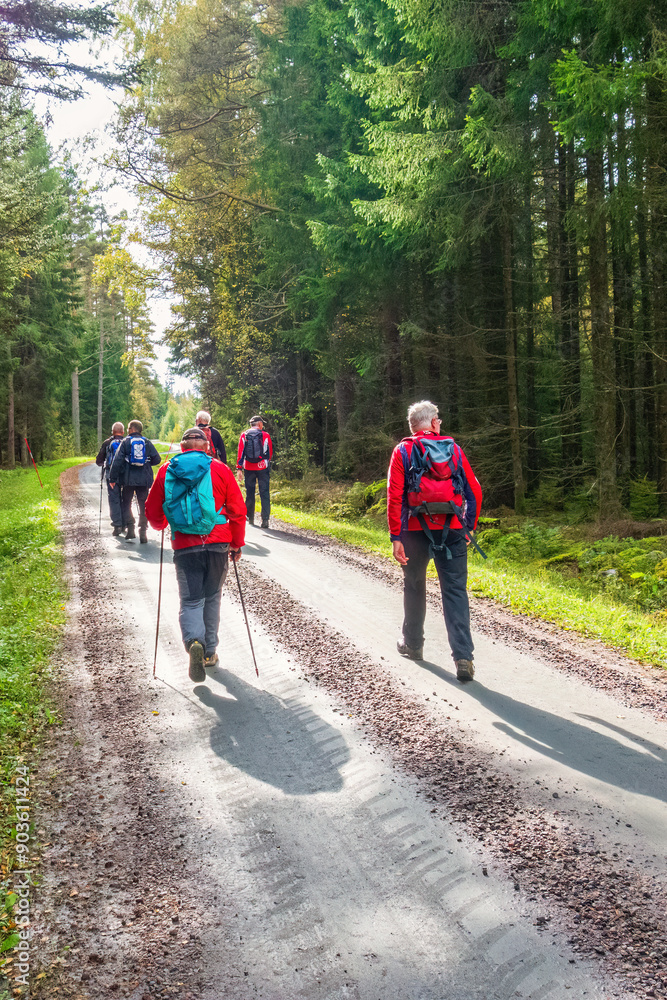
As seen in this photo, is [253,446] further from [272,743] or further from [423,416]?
[272,743]

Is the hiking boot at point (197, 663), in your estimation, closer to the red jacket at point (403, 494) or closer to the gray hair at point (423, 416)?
the red jacket at point (403, 494)

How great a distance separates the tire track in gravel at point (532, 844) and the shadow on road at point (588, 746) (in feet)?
1.50

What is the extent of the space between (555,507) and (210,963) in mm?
16876

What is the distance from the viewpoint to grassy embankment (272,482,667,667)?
724 cm

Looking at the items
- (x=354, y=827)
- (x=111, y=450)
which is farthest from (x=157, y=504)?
(x=111, y=450)

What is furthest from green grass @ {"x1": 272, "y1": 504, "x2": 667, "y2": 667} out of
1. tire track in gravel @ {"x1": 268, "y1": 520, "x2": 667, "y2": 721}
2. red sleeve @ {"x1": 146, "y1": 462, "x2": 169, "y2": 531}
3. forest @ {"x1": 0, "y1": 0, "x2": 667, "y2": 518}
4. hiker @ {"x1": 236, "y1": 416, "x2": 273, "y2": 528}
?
red sleeve @ {"x1": 146, "y1": 462, "x2": 169, "y2": 531}

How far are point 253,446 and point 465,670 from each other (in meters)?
9.69

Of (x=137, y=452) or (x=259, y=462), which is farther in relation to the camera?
(x=259, y=462)

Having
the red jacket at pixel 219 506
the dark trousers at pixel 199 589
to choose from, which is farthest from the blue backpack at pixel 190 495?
the dark trousers at pixel 199 589

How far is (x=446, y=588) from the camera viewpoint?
5.97 metres

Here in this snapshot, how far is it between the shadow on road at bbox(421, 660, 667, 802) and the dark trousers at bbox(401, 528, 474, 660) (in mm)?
618

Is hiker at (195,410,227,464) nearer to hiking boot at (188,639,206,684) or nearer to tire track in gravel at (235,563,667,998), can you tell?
hiking boot at (188,639,206,684)

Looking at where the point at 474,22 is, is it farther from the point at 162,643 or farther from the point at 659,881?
the point at 659,881

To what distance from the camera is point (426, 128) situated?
13227 mm
